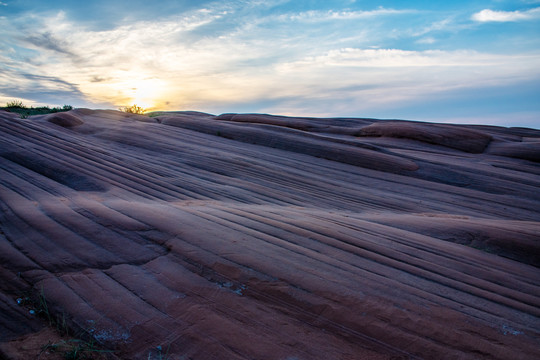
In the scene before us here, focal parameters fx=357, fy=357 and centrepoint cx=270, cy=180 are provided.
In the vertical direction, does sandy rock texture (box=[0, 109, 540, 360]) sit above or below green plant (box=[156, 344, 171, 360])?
above

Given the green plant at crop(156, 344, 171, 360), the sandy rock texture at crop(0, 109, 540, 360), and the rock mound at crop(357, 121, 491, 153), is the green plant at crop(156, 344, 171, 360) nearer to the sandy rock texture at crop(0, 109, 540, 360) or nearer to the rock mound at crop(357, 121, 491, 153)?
the sandy rock texture at crop(0, 109, 540, 360)

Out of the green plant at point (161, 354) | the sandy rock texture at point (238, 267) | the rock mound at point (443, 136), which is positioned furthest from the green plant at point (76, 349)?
the rock mound at point (443, 136)

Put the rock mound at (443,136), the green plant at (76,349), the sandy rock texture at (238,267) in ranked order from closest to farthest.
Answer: the green plant at (76,349)
the sandy rock texture at (238,267)
the rock mound at (443,136)

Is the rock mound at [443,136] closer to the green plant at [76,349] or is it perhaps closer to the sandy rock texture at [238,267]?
the sandy rock texture at [238,267]

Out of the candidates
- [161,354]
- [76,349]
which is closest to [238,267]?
[161,354]

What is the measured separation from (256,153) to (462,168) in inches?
214

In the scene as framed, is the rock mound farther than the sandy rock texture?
Yes

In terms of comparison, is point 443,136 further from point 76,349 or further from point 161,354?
point 76,349

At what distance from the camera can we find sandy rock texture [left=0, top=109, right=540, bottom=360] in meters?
2.20

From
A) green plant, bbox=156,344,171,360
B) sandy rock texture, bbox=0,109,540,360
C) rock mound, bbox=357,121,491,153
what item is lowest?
green plant, bbox=156,344,171,360

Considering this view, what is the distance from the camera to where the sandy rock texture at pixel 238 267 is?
7.23ft

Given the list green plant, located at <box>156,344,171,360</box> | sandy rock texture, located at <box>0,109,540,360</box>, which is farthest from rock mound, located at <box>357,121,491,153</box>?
green plant, located at <box>156,344,171,360</box>

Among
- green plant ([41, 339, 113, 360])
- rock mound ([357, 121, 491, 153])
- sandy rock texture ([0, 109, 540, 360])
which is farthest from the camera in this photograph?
rock mound ([357, 121, 491, 153])

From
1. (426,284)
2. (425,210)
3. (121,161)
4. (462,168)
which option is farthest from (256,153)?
(426,284)
